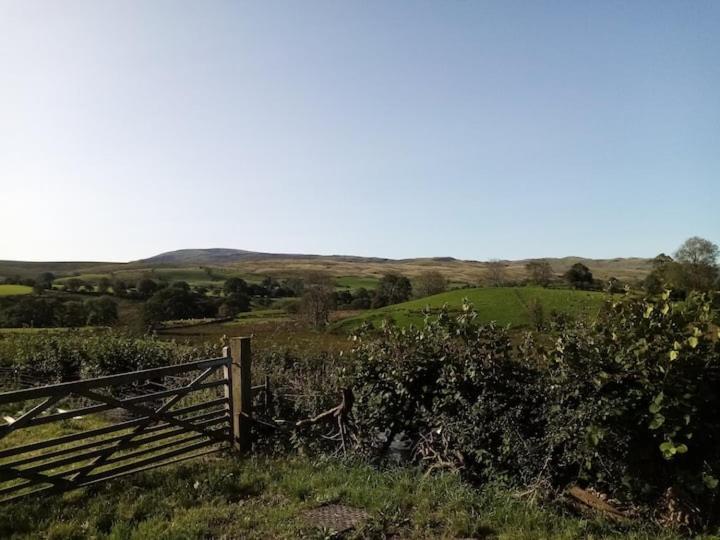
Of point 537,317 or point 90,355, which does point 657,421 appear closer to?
point 537,317

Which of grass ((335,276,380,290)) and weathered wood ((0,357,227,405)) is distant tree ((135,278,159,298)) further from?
weathered wood ((0,357,227,405))

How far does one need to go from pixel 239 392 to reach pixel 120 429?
159cm

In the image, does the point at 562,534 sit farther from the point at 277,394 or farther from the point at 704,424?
the point at 277,394

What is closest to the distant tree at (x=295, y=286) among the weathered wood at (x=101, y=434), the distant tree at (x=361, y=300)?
the distant tree at (x=361, y=300)

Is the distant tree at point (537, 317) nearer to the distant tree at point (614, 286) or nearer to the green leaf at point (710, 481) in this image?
the distant tree at point (614, 286)

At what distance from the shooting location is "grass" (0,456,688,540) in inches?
174

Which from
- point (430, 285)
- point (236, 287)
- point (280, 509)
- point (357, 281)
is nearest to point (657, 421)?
point (280, 509)

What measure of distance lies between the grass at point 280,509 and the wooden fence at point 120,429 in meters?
0.28

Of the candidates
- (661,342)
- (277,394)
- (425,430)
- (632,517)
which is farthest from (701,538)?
(277,394)

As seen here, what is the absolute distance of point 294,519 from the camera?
4691 mm

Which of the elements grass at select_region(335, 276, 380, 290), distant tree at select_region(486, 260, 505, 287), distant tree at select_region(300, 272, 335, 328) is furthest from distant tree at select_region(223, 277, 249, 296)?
distant tree at select_region(486, 260, 505, 287)

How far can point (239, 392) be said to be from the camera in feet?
23.3

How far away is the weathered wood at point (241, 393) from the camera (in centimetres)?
702

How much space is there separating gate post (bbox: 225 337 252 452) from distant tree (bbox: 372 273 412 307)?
6505 cm
